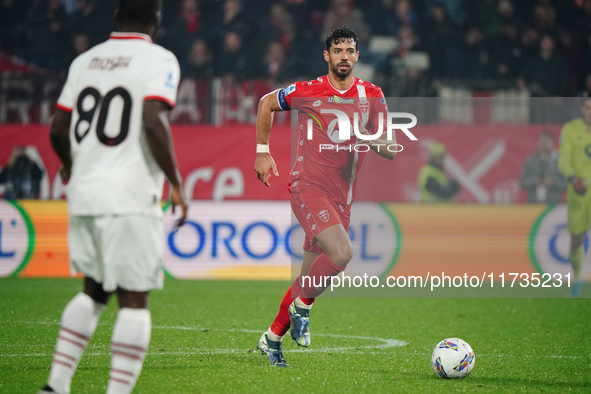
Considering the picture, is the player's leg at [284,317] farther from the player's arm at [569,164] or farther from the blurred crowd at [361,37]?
the blurred crowd at [361,37]

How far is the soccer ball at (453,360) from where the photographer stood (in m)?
5.37

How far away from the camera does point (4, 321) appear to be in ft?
24.7

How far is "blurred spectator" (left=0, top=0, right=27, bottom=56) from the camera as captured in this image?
14469 millimetres

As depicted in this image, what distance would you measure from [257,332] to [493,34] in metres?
9.67

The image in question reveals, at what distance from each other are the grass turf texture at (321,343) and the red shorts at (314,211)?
0.91 metres

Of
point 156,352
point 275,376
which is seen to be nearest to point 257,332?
point 156,352

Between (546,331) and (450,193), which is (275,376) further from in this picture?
(450,193)

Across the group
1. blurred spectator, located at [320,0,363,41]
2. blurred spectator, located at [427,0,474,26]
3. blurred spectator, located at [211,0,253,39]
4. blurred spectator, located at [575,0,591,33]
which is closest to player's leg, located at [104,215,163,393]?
blurred spectator, located at [211,0,253,39]

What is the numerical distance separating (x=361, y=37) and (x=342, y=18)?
19.8 inches

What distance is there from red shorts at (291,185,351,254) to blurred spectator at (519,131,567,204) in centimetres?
629

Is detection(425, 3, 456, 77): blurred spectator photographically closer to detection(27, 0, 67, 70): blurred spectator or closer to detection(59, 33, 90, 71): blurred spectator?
detection(59, 33, 90, 71): blurred spectator

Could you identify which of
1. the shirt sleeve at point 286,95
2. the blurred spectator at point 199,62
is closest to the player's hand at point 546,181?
the blurred spectator at point 199,62

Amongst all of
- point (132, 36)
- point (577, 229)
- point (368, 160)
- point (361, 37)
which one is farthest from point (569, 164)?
point (132, 36)

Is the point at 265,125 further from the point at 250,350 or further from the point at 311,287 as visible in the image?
the point at 250,350
